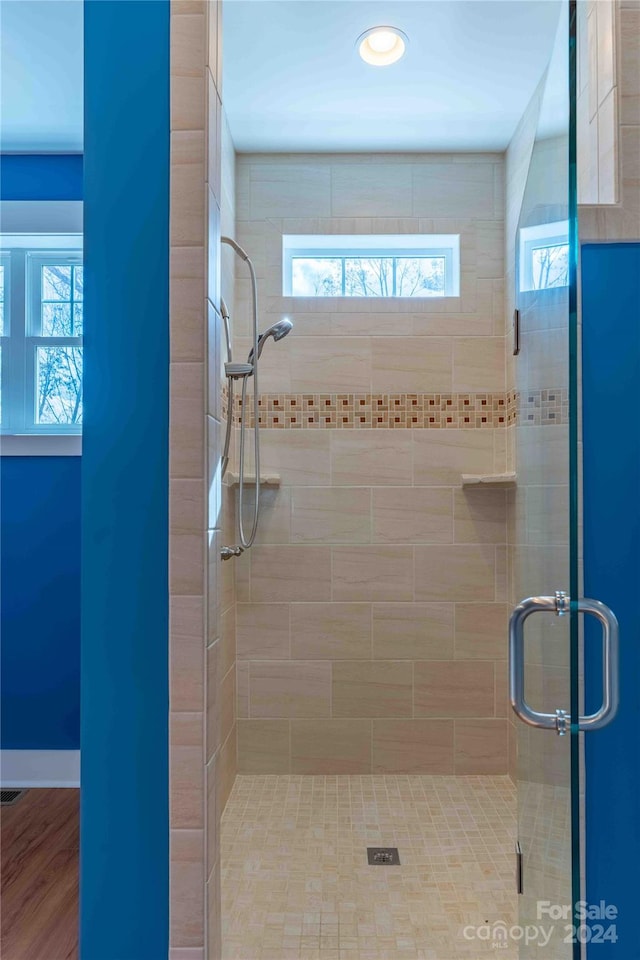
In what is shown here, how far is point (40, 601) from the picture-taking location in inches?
117

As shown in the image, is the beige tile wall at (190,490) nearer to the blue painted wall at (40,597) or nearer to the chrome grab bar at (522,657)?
the chrome grab bar at (522,657)

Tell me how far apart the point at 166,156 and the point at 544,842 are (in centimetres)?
135

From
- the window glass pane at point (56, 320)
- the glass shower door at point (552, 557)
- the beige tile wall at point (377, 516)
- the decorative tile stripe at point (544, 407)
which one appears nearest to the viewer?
the glass shower door at point (552, 557)

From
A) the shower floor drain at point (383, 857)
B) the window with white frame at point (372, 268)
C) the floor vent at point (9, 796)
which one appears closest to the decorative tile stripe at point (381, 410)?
the window with white frame at point (372, 268)

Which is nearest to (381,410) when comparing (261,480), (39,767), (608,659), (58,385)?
(261,480)

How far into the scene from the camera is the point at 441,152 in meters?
2.96

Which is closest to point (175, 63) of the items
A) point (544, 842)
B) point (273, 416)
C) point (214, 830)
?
point (214, 830)

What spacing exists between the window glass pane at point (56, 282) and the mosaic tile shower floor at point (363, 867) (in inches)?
94.1

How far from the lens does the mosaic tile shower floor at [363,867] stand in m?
1.79

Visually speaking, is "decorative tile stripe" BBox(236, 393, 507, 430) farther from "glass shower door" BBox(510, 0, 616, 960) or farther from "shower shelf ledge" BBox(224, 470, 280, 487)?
"glass shower door" BBox(510, 0, 616, 960)

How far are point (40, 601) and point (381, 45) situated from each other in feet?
8.51

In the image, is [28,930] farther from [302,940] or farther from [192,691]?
[192,691]

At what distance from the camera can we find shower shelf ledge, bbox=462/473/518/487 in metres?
Answer: 2.76

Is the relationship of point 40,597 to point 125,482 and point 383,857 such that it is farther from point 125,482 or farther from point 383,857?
point 125,482
